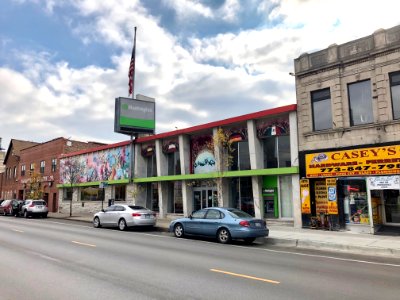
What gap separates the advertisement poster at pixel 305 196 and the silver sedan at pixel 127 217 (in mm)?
8118

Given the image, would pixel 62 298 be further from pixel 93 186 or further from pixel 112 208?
pixel 93 186

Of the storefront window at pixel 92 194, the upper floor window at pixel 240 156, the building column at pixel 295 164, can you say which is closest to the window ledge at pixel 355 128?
the building column at pixel 295 164

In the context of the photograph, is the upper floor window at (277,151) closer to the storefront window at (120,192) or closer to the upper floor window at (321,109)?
the upper floor window at (321,109)

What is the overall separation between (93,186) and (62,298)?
101 feet

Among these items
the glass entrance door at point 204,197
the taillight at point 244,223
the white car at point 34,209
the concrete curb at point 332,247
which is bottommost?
the concrete curb at point 332,247

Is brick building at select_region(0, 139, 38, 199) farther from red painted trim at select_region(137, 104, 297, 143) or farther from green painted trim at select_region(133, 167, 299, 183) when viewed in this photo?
red painted trim at select_region(137, 104, 297, 143)

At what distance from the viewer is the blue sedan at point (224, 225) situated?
1409 centimetres

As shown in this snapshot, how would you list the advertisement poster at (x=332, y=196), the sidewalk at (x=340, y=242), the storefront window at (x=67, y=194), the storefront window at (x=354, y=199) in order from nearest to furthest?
the sidewalk at (x=340, y=242), the storefront window at (x=354, y=199), the advertisement poster at (x=332, y=196), the storefront window at (x=67, y=194)

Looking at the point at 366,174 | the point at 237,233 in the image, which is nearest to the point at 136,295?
the point at 237,233

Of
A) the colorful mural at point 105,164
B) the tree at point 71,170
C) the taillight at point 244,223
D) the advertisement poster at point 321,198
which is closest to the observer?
the taillight at point 244,223

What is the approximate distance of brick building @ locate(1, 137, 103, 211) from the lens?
4216cm

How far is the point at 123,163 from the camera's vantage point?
31.6 meters

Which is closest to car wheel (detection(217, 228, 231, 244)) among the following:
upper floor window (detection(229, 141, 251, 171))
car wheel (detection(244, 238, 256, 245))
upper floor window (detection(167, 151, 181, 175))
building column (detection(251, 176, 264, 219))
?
car wheel (detection(244, 238, 256, 245))

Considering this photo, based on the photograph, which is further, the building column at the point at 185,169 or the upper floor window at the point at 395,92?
the building column at the point at 185,169
